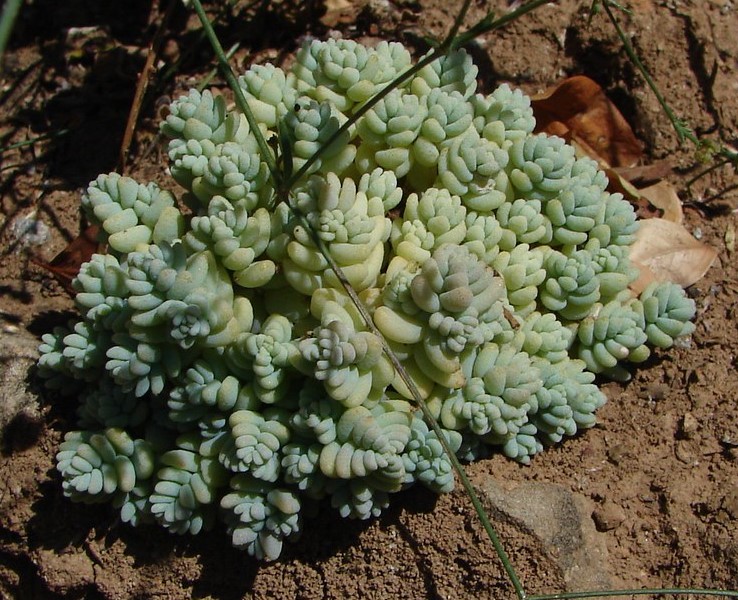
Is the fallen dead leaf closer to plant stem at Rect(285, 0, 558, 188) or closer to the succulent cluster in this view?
the succulent cluster

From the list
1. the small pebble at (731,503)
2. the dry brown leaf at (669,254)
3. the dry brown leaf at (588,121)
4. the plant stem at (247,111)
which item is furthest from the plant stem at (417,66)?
the small pebble at (731,503)

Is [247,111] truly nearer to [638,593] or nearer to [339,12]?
[339,12]

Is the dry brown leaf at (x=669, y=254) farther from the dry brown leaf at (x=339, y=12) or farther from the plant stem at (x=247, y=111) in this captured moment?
the dry brown leaf at (x=339, y=12)

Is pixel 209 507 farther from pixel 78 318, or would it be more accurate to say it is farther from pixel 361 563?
pixel 78 318

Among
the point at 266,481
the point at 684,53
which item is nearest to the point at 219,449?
the point at 266,481

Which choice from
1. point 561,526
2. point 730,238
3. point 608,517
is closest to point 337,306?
point 561,526
